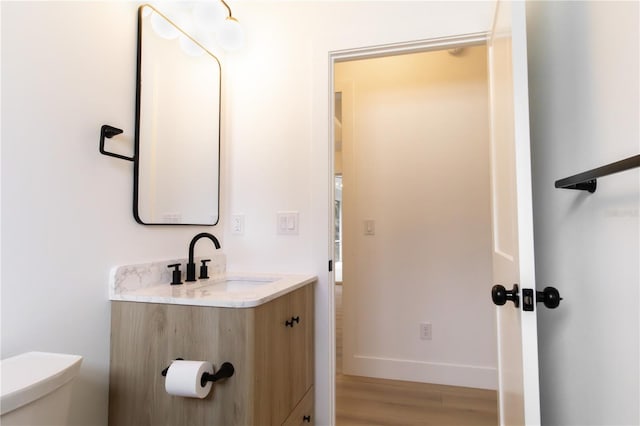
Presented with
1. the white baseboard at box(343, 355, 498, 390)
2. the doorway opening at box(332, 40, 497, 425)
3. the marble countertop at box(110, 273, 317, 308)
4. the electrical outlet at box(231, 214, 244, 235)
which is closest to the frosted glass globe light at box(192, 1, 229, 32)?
the electrical outlet at box(231, 214, 244, 235)

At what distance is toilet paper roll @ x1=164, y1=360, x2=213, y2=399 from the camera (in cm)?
98

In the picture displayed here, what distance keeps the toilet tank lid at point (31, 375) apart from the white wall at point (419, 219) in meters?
1.94

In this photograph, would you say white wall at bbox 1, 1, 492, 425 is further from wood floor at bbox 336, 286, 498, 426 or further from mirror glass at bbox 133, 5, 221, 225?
wood floor at bbox 336, 286, 498, 426

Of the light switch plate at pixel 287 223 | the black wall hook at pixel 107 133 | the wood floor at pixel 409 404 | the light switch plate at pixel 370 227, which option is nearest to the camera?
the black wall hook at pixel 107 133

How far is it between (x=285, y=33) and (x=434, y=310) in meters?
2.02

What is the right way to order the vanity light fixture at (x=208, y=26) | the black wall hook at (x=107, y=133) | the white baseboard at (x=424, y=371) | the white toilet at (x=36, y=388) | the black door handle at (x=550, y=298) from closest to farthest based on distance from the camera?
the white toilet at (x=36, y=388)
the black door handle at (x=550, y=298)
the black wall hook at (x=107, y=133)
the vanity light fixture at (x=208, y=26)
the white baseboard at (x=424, y=371)

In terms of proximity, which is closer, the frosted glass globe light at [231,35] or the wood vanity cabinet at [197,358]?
the wood vanity cabinet at [197,358]

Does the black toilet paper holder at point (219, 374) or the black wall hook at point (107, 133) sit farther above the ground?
the black wall hook at point (107, 133)

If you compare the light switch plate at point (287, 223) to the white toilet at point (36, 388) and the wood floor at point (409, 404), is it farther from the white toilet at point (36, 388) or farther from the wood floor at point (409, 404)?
the wood floor at point (409, 404)

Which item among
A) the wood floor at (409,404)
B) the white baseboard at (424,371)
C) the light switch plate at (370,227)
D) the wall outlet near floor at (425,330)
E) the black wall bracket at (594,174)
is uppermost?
the black wall bracket at (594,174)

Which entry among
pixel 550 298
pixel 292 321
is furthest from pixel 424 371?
pixel 550 298

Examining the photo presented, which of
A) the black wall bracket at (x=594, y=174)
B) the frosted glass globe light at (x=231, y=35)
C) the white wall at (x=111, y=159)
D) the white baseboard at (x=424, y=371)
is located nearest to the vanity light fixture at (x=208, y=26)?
the frosted glass globe light at (x=231, y=35)

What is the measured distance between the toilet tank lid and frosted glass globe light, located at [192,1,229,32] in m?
1.40

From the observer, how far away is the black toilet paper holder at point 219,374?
1.01 meters
